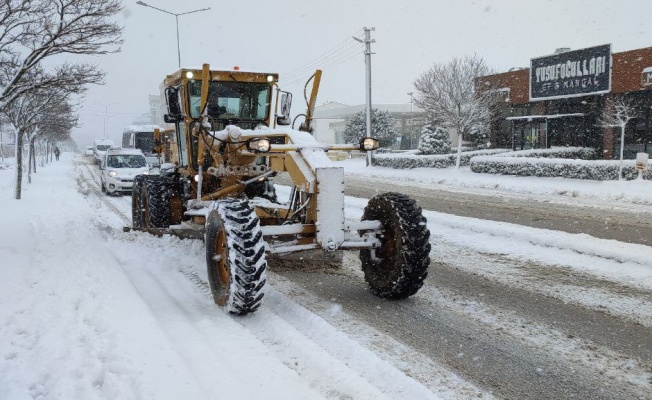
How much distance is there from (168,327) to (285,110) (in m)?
4.16

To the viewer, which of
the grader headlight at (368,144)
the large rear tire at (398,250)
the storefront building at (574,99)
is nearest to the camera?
the large rear tire at (398,250)

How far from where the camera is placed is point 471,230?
11.4 m

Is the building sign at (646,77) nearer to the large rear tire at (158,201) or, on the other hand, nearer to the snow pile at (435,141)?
the snow pile at (435,141)

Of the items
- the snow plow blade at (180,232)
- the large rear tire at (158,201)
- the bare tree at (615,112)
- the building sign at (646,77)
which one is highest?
the building sign at (646,77)

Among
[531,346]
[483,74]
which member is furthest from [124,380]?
[483,74]

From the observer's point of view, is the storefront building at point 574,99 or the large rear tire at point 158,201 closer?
the large rear tire at point 158,201

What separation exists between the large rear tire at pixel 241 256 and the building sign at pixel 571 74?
29285 millimetres

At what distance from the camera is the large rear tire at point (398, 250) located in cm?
600

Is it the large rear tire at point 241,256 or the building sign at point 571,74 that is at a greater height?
A: the building sign at point 571,74

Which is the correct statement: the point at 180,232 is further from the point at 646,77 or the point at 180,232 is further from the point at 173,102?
the point at 646,77

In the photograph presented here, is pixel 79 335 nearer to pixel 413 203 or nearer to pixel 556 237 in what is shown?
pixel 413 203

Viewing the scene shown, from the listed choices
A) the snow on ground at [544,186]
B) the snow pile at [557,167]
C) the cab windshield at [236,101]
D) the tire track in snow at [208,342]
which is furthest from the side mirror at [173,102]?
the snow pile at [557,167]

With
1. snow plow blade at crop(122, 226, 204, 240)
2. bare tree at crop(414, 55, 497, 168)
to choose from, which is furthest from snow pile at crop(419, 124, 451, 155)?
snow plow blade at crop(122, 226, 204, 240)

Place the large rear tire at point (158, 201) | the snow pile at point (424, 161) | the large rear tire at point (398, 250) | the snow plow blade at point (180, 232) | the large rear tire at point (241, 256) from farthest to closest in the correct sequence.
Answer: the snow pile at point (424, 161), the large rear tire at point (158, 201), the snow plow blade at point (180, 232), the large rear tire at point (398, 250), the large rear tire at point (241, 256)
